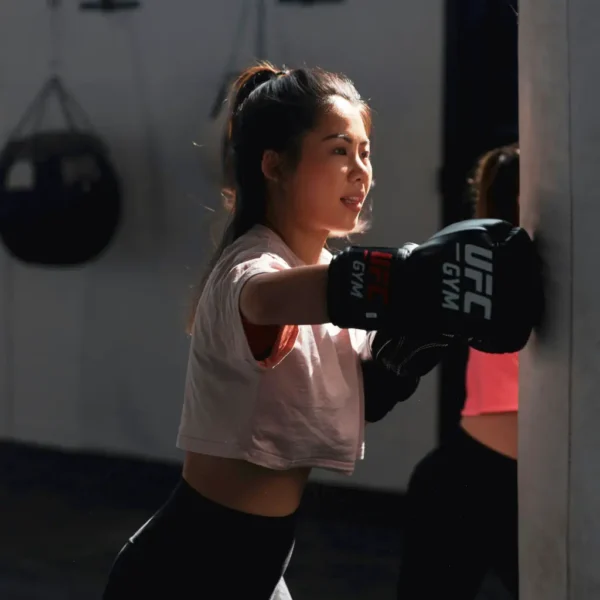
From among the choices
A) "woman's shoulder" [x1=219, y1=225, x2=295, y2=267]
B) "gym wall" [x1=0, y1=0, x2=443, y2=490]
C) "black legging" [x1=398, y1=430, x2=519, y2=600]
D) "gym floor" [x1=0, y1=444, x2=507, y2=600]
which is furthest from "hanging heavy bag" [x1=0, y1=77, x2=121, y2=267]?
"woman's shoulder" [x1=219, y1=225, x2=295, y2=267]

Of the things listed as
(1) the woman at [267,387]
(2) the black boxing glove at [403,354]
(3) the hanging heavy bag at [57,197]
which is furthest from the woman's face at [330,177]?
(3) the hanging heavy bag at [57,197]

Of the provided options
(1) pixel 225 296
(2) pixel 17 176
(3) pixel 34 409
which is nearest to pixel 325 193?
(1) pixel 225 296

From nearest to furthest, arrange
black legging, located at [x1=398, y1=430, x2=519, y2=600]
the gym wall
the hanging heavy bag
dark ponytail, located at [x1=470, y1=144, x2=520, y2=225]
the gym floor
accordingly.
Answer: black legging, located at [x1=398, y1=430, x2=519, y2=600] → dark ponytail, located at [x1=470, y1=144, x2=520, y2=225] → the gym floor → the gym wall → the hanging heavy bag

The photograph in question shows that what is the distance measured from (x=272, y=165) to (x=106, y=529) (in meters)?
2.19

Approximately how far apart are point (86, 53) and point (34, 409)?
1.35m

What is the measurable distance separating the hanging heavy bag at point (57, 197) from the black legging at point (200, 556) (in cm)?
225

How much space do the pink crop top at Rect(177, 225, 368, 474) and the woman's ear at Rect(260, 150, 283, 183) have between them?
0.07 meters

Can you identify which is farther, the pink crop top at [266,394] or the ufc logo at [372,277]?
the pink crop top at [266,394]

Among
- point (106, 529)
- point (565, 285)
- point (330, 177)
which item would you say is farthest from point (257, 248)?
point (106, 529)

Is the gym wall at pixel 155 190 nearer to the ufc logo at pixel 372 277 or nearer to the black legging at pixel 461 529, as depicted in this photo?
the black legging at pixel 461 529

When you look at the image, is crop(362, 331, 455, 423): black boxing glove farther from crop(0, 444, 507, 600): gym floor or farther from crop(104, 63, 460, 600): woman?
crop(0, 444, 507, 600): gym floor

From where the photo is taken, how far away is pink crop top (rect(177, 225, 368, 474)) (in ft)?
4.06

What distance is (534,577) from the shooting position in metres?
1.00

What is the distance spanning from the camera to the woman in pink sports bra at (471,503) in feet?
5.63
